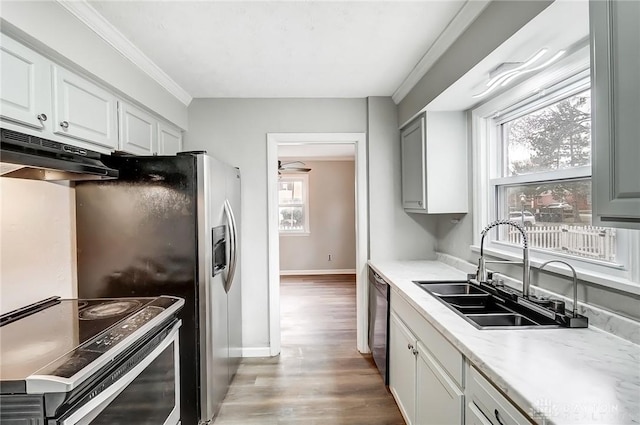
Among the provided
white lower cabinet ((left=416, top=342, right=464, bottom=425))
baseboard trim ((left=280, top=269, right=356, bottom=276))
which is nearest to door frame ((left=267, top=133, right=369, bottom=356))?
white lower cabinet ((left=416, top=342, right=464, bottom=425))

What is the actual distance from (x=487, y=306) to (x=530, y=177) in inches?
31.7

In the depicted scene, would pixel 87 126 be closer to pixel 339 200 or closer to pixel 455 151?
pixel 455 151

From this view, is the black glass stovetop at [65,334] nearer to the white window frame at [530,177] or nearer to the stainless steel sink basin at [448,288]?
the stainless steel sink basin at [448,288]

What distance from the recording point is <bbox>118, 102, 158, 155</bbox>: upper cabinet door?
2104 mm

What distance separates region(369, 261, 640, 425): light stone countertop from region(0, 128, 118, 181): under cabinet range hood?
1.82 m

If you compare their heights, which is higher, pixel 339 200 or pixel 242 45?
pixel 242 45

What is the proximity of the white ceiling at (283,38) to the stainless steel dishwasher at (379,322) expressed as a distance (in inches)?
64.3

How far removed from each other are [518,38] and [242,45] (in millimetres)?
1522

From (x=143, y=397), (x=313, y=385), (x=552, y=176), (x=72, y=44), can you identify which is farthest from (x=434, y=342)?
(x=72, y=44)

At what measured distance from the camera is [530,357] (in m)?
1.12

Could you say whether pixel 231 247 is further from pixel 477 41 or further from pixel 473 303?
pixel 477 41

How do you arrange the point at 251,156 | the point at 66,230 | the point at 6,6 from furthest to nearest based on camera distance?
the point at 251,156 < the point at 66,230 < the point at 6,6

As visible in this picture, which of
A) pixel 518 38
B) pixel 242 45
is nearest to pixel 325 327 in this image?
pixel 242 45

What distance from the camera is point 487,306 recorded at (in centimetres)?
194
